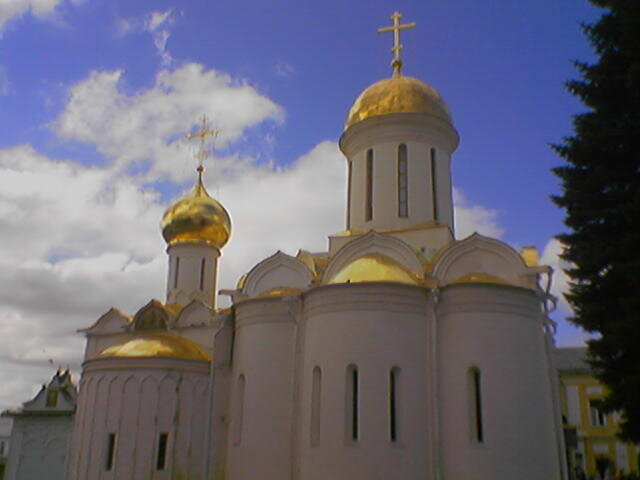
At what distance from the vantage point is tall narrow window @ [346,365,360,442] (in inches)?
409

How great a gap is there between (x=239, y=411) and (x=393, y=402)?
3579mm

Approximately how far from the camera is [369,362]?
1062cm

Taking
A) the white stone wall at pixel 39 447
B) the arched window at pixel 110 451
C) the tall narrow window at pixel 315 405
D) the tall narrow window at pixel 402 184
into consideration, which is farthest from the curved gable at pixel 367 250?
the white stone wall at pixel 39 447

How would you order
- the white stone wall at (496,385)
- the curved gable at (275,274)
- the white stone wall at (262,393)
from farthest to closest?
1. the curved gable at (275,274)
2. the white stone wall at (262,393)
3. the white stone wall at (496,385)

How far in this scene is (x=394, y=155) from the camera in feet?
45.9

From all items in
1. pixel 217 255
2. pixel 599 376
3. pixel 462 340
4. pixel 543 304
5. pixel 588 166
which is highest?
pixel 217 255

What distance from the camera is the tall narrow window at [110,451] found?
1286 centimetres

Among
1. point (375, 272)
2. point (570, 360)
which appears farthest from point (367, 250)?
point (570, 360)

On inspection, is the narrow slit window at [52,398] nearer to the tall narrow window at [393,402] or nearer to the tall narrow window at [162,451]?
the tall narrow window at [162,451]

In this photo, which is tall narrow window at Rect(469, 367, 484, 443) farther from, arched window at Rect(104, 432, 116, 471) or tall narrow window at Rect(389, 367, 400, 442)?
arched window at Rect(104, 432, 116, 471)

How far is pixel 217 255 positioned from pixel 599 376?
39.2ft

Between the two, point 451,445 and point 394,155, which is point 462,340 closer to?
point 451,445

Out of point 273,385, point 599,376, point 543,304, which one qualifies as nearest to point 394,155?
point 543,304

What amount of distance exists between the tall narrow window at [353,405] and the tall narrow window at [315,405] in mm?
606
